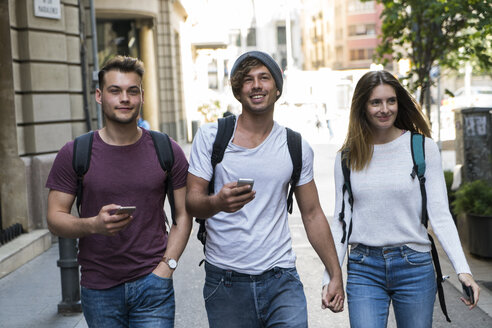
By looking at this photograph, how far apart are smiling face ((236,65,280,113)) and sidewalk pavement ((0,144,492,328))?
344 centimetres

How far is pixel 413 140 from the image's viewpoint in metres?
3.70

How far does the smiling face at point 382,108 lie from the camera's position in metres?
3.71

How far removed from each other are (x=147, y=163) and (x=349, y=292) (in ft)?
3.90

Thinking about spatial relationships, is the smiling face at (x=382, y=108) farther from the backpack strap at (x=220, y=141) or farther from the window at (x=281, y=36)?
the window at (x=281, y=36)

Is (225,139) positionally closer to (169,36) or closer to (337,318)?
(337,318)

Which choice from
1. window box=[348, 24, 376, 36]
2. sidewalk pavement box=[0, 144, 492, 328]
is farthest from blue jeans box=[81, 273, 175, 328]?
window box=[348, 24, 376, 36]

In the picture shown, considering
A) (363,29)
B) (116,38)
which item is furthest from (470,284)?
(363,29)

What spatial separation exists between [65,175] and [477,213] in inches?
247

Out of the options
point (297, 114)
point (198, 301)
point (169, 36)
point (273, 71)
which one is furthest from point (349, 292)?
point (297, 114)

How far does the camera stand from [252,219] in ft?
10.6

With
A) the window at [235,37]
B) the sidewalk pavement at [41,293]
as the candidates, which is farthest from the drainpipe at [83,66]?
the window at [235,37]

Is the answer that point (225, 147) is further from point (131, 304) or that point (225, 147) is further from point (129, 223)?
point (131, 304)

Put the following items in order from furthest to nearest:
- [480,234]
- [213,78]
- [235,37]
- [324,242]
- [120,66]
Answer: [235,37] → [213,78] → [480,234] → [324,242] → [120,66]

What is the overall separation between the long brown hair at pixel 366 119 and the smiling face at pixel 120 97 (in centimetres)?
112
